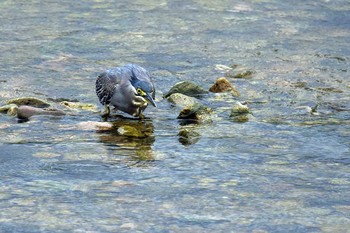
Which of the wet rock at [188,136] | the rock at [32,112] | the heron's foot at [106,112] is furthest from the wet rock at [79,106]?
the wet rock at [188,136]

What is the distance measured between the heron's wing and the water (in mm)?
229

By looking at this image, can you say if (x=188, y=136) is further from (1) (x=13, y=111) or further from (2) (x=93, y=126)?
(1) (x=13, y=111)

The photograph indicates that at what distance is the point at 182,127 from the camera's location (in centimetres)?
958

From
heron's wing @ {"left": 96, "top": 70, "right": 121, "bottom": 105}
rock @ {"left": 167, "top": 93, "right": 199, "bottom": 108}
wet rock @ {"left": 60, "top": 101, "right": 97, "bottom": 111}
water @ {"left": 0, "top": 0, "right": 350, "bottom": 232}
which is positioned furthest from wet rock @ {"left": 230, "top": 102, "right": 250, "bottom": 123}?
wet rock @ {"left": 60, "top": 101, "right": 97, "bottom": 111}

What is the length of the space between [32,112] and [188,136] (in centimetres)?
159

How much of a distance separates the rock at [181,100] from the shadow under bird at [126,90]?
0.36 metres

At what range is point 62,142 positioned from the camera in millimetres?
8969

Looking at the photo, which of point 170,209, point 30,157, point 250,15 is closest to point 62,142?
point 30,157

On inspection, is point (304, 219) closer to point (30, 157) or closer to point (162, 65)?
point (30, 157)

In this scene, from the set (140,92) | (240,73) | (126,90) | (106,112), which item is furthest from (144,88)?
(240,73)

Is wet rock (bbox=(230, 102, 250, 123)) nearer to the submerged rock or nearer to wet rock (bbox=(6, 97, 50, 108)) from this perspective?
the submerged rock

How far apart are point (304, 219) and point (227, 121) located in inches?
117

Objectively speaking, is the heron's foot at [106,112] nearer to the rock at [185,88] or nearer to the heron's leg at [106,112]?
the heron's leg at [106,112]

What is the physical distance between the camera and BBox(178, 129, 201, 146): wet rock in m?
9.08
